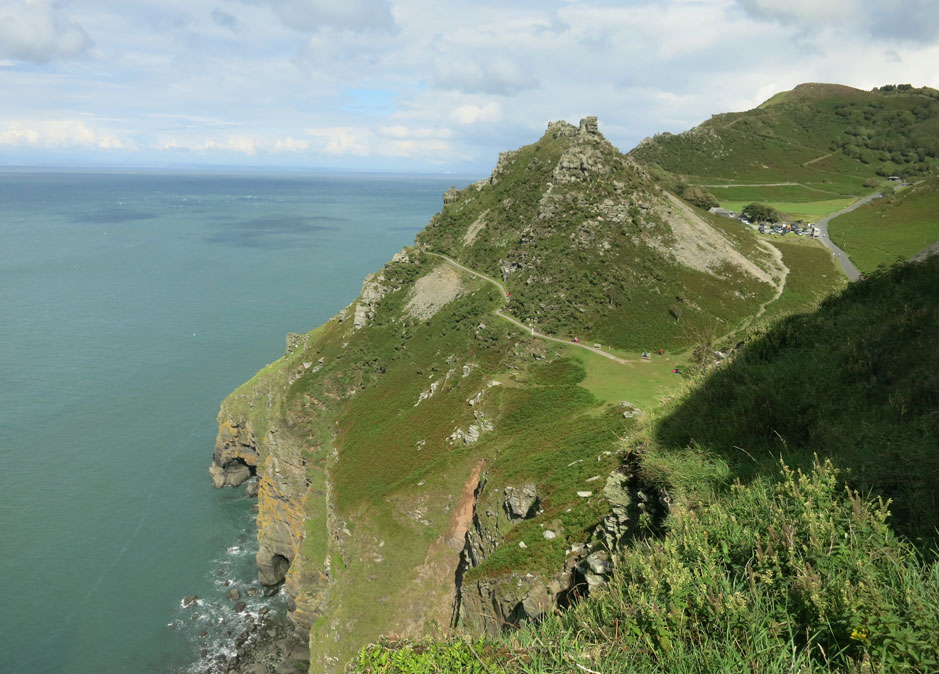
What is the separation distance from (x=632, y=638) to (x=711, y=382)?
433 inches

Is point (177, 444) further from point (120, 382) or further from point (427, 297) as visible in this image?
point (427, 297)

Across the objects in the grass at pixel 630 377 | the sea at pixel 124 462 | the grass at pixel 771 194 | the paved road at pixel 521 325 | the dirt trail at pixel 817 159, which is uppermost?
the dirt trail at pixel 817 159

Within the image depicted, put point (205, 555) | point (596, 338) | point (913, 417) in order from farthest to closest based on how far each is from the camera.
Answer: point (205, 555) < point (596, 338) < point (913, 417)

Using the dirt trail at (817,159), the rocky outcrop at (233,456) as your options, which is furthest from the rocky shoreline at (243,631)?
the dirt trail at (817,159)

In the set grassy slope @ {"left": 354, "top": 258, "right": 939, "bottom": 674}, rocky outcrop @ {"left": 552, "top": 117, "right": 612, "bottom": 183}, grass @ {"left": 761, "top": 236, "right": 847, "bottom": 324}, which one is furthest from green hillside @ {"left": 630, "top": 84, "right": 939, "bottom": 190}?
grassy slope @ {"left": 354, "top": 258, "right": 939, "bottom": 674}

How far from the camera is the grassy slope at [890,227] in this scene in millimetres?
71062

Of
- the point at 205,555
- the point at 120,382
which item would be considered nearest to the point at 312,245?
the point at 120,382

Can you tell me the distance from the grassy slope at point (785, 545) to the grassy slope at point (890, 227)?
215ft

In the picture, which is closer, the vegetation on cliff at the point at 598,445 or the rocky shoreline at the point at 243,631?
the vegetation on cliff at the point at 598,445

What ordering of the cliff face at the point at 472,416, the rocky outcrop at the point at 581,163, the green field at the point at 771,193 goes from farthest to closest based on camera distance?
the green field at the point at 771,193 → the rocky outcrop at the point at 581,163 → the cliff face at the point at 472,416

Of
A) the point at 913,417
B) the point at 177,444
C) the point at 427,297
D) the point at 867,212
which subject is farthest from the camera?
the point at 867,212

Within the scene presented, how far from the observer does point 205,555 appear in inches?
2213

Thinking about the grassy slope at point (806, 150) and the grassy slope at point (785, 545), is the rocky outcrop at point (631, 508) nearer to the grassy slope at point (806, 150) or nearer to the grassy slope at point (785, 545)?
the grassy slope at point (785, 545)

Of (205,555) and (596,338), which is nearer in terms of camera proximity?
(596,338)
